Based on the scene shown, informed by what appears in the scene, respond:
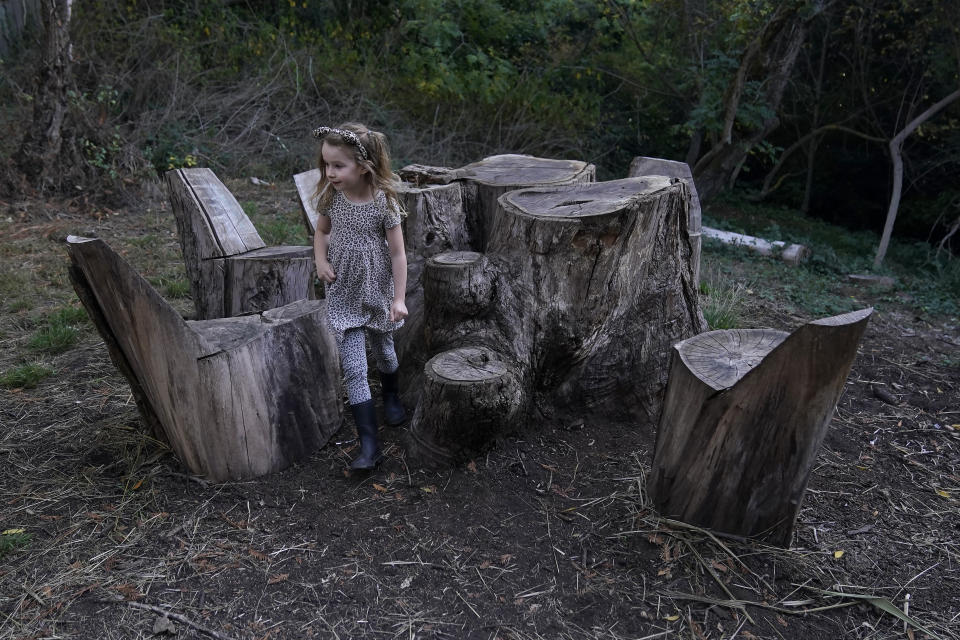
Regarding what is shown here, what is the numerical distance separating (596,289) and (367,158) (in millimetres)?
1087

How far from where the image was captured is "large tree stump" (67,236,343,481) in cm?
255

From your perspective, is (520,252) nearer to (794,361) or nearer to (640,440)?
(640,440)

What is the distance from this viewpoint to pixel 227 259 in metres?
3.64

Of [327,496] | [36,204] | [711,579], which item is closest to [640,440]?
[711,579]

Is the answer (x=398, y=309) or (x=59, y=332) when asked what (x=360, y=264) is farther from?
(x=59, y=332)

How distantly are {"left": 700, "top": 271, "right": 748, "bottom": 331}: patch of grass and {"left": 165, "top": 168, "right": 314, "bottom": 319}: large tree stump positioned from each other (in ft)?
7.30

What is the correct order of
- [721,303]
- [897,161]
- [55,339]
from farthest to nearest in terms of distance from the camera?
[897,161], [721,303], [55,339]

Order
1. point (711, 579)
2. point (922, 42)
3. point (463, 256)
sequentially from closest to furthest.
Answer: point (711, 579) → point (463, 256) → point (922, 42)

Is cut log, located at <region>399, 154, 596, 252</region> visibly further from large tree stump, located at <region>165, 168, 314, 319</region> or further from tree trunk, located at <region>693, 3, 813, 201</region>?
tree trunk, located at <region>693, 3, 813, 201</region>

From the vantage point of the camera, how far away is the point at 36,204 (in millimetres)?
6598

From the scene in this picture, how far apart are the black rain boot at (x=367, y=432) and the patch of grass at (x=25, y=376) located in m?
1.90

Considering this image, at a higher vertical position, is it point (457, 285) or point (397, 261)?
point (397, 261)

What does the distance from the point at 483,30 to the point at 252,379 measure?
8.64 meters

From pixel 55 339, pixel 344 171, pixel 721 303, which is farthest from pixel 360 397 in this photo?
pixel 721 303
